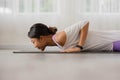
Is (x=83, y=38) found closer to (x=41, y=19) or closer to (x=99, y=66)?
(x=99, y=66)

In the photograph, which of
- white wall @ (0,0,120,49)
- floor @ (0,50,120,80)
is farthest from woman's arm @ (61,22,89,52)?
white wall @ (0,0,120,49)

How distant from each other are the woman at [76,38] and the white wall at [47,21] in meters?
0.72

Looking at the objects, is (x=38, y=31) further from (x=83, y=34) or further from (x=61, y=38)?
(x=83, y=34)

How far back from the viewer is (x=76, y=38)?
1.65 meters

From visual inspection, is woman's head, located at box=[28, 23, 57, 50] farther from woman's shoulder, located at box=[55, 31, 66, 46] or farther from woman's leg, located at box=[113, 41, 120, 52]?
woman's leg, located at box=[113, 41, 120, 52]

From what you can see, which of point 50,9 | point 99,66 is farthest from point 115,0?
point 99,66

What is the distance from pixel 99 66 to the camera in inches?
42.1

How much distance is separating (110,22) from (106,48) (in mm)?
767

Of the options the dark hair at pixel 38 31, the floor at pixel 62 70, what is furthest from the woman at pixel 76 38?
the floor at pixel 62 70

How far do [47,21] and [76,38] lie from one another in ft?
2.85

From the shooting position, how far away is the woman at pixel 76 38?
162 cm

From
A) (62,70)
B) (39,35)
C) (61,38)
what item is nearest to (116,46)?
(61,38)

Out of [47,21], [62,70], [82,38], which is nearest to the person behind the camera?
[62,70]

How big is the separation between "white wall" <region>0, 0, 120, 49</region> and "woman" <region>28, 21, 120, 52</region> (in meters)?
0.72
